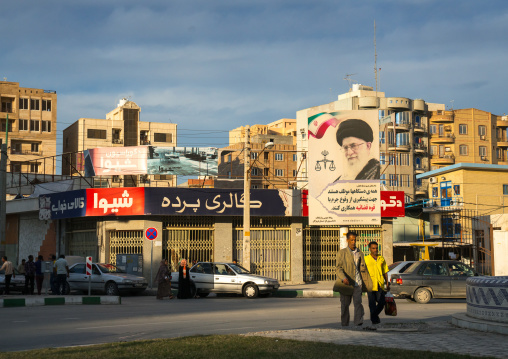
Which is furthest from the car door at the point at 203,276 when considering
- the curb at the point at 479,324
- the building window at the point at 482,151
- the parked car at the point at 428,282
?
the building window at the point at 482,151

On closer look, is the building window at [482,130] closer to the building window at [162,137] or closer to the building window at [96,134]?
the building window at [162,137]

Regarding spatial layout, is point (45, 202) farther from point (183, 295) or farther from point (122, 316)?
point (122, 316)

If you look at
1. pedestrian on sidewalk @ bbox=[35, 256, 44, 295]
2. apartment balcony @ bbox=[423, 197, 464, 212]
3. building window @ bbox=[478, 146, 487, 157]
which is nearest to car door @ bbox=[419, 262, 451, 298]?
pedestrian on sidewalk @ bbox=[35, 256, 44, 295]

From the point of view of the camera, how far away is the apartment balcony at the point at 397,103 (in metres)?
93.1

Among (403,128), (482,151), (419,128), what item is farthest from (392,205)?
(482,151)

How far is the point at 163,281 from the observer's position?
24.9 metres

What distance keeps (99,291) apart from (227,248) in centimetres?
704

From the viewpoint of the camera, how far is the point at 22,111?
9769 cm

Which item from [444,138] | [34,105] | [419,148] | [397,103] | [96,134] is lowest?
[419,148]

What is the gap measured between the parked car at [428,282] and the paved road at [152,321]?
8.46ft

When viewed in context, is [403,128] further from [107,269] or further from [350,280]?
[350,280]

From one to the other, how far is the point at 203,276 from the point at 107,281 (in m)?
4.07

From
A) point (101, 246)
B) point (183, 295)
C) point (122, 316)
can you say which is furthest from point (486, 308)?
point (101, 246)

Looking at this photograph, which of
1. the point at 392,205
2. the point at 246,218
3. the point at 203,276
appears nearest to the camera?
the point at 203,276
